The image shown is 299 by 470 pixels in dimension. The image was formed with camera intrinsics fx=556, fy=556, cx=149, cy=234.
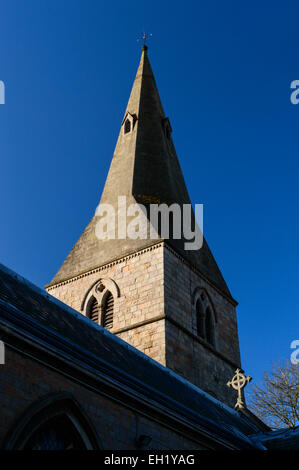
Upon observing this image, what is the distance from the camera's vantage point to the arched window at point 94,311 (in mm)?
19559

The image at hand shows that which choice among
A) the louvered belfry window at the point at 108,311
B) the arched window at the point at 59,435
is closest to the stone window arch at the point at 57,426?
the arched window at the point at 59,435

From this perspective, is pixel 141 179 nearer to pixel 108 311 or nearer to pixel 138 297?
pixel 138 297

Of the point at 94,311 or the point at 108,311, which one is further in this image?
the point at 94,311

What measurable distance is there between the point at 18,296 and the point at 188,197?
15.6m

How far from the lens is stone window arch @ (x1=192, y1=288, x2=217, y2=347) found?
1972 cm

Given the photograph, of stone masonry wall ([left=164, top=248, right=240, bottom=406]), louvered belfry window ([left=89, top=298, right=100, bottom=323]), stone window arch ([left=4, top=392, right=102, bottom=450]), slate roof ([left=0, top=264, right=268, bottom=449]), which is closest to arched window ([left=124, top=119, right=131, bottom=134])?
stone masonry wall ([left=164, top=248, right=240, bottom=406])

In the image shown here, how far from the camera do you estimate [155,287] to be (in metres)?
18.5

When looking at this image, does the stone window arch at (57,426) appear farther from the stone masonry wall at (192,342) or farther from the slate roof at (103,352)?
the stone masonry wall at (192,342)

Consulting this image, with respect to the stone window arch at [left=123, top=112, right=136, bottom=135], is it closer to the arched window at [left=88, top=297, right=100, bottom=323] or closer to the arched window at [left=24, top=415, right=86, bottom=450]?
the arched window at [left=88, top=297, right=100, bottom=323]

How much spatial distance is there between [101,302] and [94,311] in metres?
0.48

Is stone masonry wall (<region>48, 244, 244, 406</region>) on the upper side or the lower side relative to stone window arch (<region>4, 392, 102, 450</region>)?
upper

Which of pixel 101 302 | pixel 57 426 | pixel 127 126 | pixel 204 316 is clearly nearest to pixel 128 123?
pixel 127 126

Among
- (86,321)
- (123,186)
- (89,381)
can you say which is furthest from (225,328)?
(89,381)
